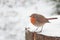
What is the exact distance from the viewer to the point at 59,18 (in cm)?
197

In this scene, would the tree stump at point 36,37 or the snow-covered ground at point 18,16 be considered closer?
the tree stump at point 36,37

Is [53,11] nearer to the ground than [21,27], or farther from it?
farther from it

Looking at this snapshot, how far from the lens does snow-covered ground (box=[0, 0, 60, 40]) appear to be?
3.89 m

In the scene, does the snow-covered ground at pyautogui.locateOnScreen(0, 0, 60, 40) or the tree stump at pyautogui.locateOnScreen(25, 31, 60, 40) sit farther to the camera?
the snow-covered ground at pyautogui.locateOnScreen(0, 0, 60, 40)

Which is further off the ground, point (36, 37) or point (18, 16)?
point (18, 16)

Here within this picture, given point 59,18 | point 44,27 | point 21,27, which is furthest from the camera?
point 21,27

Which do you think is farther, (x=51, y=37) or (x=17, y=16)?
(x=17, y=16)

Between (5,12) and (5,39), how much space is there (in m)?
0.86

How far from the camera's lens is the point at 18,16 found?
4410 millimetres

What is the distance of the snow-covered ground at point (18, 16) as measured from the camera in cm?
389

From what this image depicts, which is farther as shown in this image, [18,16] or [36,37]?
[18,16]

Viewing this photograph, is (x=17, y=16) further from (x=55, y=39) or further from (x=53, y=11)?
(x=55, y=39)

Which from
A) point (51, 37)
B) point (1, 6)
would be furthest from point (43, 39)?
point (1, 6)

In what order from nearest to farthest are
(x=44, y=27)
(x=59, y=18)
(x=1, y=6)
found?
1. (x=44, y=27)
2. (x=59, y=18)
3. (x=1, y=6)
